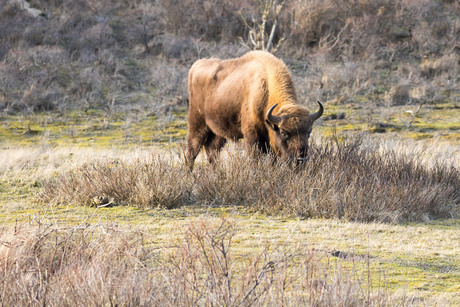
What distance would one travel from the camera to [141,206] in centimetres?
666

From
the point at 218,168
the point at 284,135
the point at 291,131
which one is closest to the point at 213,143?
the point at 218,168

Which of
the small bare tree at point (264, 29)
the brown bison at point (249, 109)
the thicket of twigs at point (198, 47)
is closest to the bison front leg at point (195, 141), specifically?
the brown bison at point (249, 109)

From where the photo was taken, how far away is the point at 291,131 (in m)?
7.05

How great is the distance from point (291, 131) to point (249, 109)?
130 cm

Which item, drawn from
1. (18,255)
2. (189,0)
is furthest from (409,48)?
(18,255)

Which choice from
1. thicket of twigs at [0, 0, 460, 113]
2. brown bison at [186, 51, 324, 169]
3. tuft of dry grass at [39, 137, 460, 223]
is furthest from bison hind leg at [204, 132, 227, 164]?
thicket of twigs at [0, 0, 460, 113]

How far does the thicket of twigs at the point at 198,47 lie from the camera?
1891 cm

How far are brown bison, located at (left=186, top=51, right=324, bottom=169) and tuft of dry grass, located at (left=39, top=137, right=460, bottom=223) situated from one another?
40 centimetres

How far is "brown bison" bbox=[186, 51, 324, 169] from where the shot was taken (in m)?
7.16

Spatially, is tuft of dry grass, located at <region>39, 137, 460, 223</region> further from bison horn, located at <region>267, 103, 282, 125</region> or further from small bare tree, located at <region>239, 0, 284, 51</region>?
small bare tree, located at <region>239, 0, 284, 51</region>

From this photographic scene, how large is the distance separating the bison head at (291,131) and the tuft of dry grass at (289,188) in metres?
0.18

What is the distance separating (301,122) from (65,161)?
5.04 meters

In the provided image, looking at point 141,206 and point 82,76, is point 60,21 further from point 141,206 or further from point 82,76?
point 141,206

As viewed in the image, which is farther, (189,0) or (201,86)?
(189,0)
